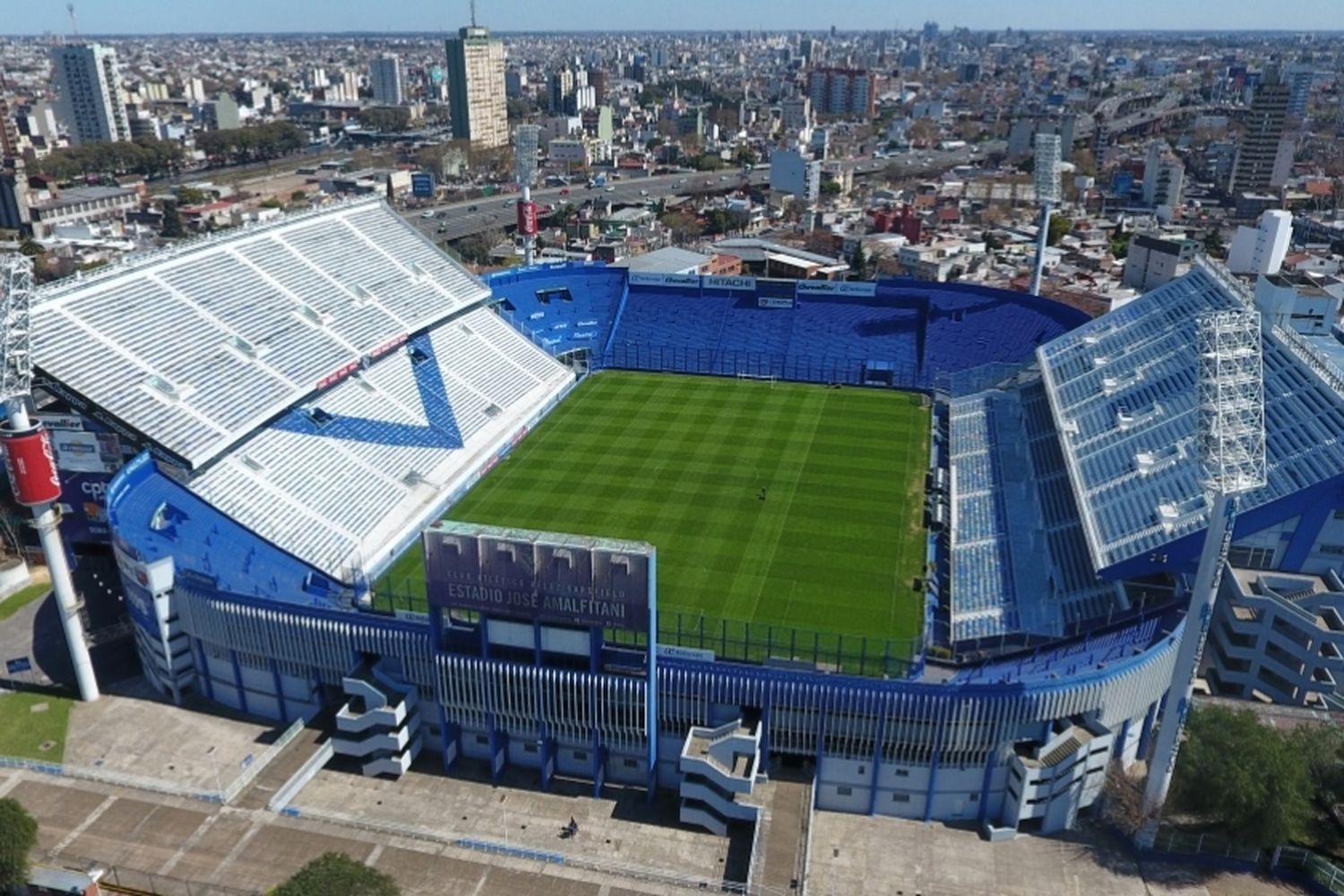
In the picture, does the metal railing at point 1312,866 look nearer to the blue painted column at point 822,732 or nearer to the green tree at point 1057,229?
the blue painted column at point 822,732

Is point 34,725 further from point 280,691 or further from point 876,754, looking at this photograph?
point 876,754

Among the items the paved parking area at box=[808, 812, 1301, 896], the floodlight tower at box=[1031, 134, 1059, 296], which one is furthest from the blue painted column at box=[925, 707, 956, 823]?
the floodlight tower at box=[1031, 134, 1059, 296]

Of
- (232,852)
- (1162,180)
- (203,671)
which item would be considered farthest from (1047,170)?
(1162,180)

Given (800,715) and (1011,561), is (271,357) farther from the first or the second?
(1011,561)

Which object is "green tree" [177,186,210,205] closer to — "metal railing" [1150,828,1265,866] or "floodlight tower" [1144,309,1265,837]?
"floodlight tower" [1144,309,1265,837]

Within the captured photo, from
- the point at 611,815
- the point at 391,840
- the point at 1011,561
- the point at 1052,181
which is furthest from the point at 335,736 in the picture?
the point at 1052,181

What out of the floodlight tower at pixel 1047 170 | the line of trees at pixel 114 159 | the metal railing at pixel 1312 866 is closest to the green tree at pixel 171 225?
the line of trees at pixel 114 159
